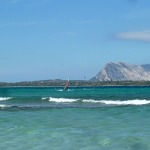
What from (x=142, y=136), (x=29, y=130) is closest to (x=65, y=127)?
(x=29, y=130)

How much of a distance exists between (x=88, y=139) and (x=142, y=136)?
2.17 meters

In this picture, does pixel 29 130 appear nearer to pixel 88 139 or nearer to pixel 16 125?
pixel 16 125

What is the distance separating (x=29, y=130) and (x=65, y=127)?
6.31ft

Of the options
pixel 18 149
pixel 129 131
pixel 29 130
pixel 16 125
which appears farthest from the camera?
pixel 16 125

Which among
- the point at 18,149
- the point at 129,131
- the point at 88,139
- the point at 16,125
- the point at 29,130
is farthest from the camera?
the point at 16,125

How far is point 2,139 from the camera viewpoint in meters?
17.8

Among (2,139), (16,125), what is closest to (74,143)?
(2,139)

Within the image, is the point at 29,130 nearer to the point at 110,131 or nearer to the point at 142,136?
the point at 110,131

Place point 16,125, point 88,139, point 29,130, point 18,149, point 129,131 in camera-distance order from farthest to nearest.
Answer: point 16,125 → point 29,130 → point 129,131 → point 88,139 → point 18,149

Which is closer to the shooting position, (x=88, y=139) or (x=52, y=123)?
(x=88, y=139)

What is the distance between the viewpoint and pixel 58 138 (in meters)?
17.6

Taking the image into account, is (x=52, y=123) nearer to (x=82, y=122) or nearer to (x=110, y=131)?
(x=82, y=122)

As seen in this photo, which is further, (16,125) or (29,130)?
(16,125)

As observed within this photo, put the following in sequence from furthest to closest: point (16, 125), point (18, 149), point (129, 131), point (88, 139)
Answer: point (16, 125) < point (129, 131) < point (88, 139) < point (18, 149)
